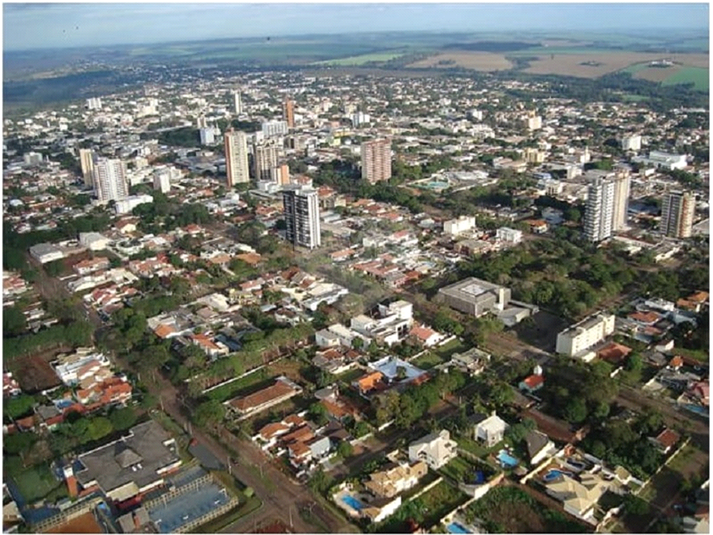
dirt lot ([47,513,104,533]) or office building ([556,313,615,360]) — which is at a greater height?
office building ([556,313,615,360])

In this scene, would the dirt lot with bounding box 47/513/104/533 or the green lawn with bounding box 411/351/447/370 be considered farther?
the green lawn with bounding box 411/351/447/370

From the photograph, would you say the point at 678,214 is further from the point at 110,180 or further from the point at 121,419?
the point at 110,180

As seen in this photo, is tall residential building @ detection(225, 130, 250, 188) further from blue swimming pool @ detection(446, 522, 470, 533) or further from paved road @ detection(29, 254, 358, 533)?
blue swimming pool @ detection(446, 522, 470, 533)

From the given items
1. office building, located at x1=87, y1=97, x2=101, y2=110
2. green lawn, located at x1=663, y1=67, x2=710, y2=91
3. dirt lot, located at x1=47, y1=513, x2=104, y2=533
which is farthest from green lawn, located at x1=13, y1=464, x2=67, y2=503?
green lawn, located at x1=663, y1=67, x2=710, y2=91

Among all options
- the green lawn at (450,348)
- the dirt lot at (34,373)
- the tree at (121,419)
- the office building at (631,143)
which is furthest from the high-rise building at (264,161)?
the tree at (121,419)

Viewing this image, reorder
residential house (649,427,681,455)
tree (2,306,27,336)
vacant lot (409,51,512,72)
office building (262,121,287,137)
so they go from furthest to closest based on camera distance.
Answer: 1. vacant lot (409,51,512,72)
2. office building (262,121,287,137)
3. tree (2,306,27,336)
4. residential house (649,427,681,455)

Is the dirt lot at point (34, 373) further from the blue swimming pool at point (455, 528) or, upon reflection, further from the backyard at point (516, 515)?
the backyard at point (516, 515)
